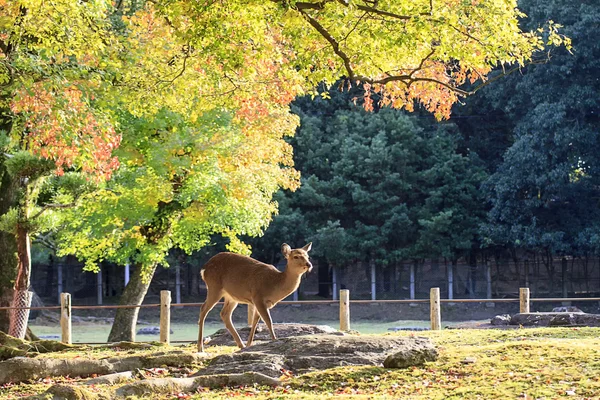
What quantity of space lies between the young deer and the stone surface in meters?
1.24

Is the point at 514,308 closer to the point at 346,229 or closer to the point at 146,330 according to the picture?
the point at 346,229

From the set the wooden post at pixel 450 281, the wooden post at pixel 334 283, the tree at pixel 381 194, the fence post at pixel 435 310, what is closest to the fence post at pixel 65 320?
the fence post at pixel 435 310

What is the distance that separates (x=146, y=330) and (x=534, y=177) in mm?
17660

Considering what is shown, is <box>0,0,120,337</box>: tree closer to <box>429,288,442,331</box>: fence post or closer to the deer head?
the deer head

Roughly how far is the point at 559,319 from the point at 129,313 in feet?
36.8

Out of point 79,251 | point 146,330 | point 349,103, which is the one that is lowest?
point 146,330

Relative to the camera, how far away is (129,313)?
79.4ft

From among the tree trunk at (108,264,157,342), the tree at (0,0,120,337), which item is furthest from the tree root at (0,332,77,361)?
the tree trunk at (108,264,157,342)

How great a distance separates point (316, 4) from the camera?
12.2 metres

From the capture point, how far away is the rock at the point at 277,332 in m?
15.3

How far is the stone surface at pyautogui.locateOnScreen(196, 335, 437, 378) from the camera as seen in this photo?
10672mm

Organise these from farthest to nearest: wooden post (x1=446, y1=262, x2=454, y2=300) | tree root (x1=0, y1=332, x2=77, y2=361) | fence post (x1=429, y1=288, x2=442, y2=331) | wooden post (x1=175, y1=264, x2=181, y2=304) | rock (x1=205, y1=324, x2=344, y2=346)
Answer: wooden post (x1=175, y1=264, x2=181, y2=304), wooden post (x1=446, y1=262, x2=454, y2=300), fence post (x1=429, y1=288, x2=442, y2=331), rock (x1=205, y1=324, x2=344, y2=346), tree root (x1=0, y1=332, x2=77, y2=361)

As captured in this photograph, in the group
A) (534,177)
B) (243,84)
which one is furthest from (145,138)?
(534,177)

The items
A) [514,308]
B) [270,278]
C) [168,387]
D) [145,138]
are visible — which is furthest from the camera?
[514,308]
